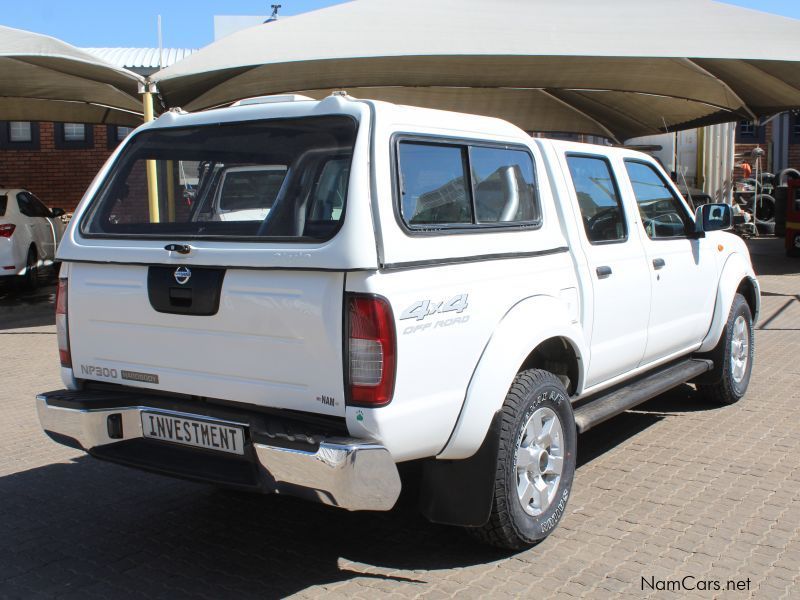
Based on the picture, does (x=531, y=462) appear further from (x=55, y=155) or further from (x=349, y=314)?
(x=55, y=155)

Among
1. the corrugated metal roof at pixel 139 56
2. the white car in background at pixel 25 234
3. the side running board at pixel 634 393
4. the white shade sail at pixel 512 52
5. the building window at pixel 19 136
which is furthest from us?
the building window at pixel 19 136

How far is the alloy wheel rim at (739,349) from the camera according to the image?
647 centimetres

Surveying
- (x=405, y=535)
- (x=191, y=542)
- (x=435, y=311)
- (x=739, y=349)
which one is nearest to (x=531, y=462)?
(x=405, y=535)

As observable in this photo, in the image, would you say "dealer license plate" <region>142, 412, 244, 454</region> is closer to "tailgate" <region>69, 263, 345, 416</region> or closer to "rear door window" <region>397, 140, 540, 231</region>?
"tailgate" <region>69, 263, 345, 416</region>

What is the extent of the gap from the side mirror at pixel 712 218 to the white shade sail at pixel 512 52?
14.5 ft

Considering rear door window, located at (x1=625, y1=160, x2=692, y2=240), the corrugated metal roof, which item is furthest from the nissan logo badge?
the corrugated metal roof

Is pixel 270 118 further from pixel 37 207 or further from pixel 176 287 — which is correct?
pixel 37 207

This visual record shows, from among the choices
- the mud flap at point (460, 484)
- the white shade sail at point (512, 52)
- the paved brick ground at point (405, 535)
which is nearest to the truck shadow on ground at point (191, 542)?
the paved brick ground at point (405, 535)

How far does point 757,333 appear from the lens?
985 cm

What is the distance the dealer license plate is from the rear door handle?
2.17 m

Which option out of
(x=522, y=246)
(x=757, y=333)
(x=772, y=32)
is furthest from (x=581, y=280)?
(x=772, y=32)

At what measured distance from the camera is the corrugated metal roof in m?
19.5

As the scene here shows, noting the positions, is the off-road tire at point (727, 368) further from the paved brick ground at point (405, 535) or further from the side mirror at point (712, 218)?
the side mirror at point (712, 218)

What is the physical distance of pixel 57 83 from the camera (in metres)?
12.7
